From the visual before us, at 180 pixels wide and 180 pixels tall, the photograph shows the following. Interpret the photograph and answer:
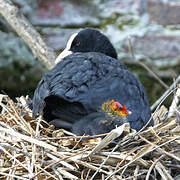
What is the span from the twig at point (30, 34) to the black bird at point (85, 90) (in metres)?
0.23

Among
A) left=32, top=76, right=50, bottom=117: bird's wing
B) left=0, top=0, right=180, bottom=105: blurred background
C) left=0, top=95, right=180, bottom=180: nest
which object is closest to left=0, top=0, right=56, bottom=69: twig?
left=0, top=0, right=180, bottom=105: blurred background

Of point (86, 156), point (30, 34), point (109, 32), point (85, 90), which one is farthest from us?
point (109, 32)

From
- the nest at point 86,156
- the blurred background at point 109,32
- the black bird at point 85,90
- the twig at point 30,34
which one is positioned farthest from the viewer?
the blurred background at point 109,32

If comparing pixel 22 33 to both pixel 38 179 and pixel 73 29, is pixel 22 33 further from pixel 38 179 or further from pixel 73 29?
pixel 38 179

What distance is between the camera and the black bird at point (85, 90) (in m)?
0.98

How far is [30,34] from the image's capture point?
1388 mm

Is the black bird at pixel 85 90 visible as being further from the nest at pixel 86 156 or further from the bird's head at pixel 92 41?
the bird's head at pixel 92 41

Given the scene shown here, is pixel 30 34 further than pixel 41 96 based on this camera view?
Yes

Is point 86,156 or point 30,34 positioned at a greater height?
point 30,34

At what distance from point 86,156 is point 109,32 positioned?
87cm

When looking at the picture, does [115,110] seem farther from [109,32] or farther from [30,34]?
[109,32]

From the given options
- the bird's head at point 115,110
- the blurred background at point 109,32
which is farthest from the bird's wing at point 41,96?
the blurred background at point 109,32

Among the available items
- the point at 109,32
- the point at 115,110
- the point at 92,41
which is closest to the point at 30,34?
the point at 92,41

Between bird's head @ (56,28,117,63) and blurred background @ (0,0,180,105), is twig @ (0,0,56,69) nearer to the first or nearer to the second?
bird's head @ (56,28,117,63)
